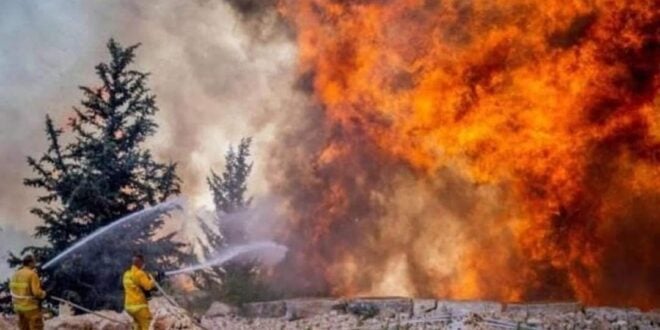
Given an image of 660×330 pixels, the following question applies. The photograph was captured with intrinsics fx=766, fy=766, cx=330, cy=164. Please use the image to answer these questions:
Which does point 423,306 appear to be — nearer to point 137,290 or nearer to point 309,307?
point 309,307

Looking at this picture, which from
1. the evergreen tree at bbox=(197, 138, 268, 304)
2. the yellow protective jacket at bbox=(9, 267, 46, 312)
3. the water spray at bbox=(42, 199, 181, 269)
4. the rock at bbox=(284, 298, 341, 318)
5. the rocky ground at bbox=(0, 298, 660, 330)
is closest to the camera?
the yellow protective jacket at bbox=(9, 267, 46, 312)

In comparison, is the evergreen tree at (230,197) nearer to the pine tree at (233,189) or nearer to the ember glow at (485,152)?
the pine tree at (233,189)

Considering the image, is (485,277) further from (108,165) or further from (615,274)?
(108,165)

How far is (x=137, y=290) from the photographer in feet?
46.2

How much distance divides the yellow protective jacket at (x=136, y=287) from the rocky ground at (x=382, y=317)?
4.58 ft

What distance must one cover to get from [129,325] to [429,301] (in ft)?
23.0

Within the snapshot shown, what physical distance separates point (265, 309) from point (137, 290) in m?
6.22

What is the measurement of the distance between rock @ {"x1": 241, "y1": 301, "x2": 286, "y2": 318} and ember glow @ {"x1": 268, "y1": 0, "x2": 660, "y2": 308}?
327 inches

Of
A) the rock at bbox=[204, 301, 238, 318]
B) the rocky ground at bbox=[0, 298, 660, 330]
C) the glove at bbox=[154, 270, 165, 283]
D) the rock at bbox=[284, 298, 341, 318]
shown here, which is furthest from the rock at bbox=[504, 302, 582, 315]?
the glove at bbox=[154, 270, 165, 283]

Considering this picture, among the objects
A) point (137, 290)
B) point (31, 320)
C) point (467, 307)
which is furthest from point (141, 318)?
point (467, 307)

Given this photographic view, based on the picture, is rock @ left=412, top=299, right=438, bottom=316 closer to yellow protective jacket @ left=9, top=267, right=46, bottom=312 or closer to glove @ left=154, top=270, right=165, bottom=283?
yellow protective jacket @ left=9, top=267, right=46, bottom=312

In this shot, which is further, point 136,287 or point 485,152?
point 485,152

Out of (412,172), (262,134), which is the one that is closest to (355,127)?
(412,172)

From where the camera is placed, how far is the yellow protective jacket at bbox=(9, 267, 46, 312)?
1442 centimetres
